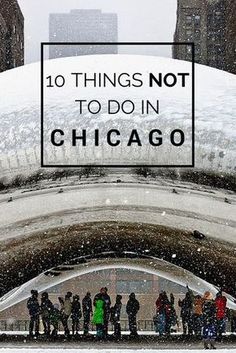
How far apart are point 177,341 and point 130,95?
9939 mm

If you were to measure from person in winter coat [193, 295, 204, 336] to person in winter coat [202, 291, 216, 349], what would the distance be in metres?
0.95

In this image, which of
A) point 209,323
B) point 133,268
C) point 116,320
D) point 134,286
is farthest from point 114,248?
point 134,286

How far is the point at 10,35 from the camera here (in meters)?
56.8

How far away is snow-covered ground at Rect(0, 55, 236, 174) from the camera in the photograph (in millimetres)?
3277

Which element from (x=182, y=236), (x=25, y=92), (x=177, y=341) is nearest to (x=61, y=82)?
(x=25, y=92)

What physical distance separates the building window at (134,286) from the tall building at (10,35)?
18174 millimetres

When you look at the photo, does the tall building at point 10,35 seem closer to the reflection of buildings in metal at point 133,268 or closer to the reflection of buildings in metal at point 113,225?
the reflection of buildings in metal at point 133,268

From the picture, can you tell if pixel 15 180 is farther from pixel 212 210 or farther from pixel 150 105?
pixel 212 210

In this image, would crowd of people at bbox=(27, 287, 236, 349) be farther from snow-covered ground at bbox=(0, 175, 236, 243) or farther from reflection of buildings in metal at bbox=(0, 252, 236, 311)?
snow-covered ground at bbox=(0, 175, 236, 243)

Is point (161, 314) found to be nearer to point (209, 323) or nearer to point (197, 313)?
point (197, 313)

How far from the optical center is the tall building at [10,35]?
2092 inches

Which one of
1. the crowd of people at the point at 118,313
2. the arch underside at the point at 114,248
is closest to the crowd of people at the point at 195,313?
the crowd of people at the point at 118,313

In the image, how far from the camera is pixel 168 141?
10.7 ft

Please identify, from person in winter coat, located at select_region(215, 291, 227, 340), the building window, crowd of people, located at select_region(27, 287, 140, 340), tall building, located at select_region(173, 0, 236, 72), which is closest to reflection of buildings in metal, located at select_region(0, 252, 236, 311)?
crowd of people, located at select_region(27, 287, 140, 340)
